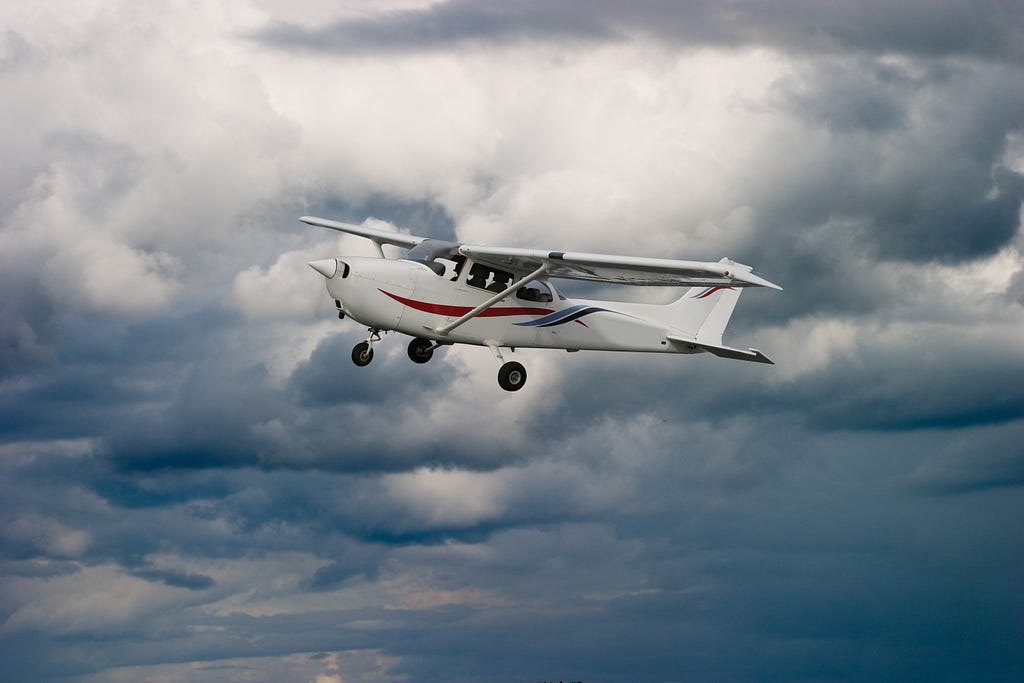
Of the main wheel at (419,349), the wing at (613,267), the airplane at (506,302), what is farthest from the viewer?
the main wheel at (419,349)

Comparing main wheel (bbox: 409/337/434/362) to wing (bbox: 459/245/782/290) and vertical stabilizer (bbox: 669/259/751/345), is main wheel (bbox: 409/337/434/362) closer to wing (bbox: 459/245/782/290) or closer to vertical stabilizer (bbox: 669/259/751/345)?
wing (bbox: 459/245/782/290)

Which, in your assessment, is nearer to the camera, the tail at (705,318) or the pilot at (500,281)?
the pilot at (500,281)

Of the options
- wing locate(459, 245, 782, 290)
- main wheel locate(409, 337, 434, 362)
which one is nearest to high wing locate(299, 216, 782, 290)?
wing locate(459, 245, 782, 290)

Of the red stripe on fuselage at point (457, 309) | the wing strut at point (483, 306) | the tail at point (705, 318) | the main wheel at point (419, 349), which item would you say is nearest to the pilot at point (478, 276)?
the wing strut at point (483, 306)

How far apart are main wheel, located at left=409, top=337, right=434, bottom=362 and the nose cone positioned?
3.88 metres

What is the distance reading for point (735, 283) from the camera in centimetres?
2903

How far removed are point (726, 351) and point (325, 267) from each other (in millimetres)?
12212

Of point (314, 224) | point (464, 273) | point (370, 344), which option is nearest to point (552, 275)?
point (464, 273)

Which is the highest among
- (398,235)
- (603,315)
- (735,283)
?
(398,235)

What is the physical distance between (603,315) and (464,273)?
15.7 feet

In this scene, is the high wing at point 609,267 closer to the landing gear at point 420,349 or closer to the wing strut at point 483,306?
the wing strut at point 483,306

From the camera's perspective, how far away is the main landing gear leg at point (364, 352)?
34.0 m

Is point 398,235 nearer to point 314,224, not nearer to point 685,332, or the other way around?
point 314,224

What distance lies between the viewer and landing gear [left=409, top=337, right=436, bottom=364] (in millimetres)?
35812
